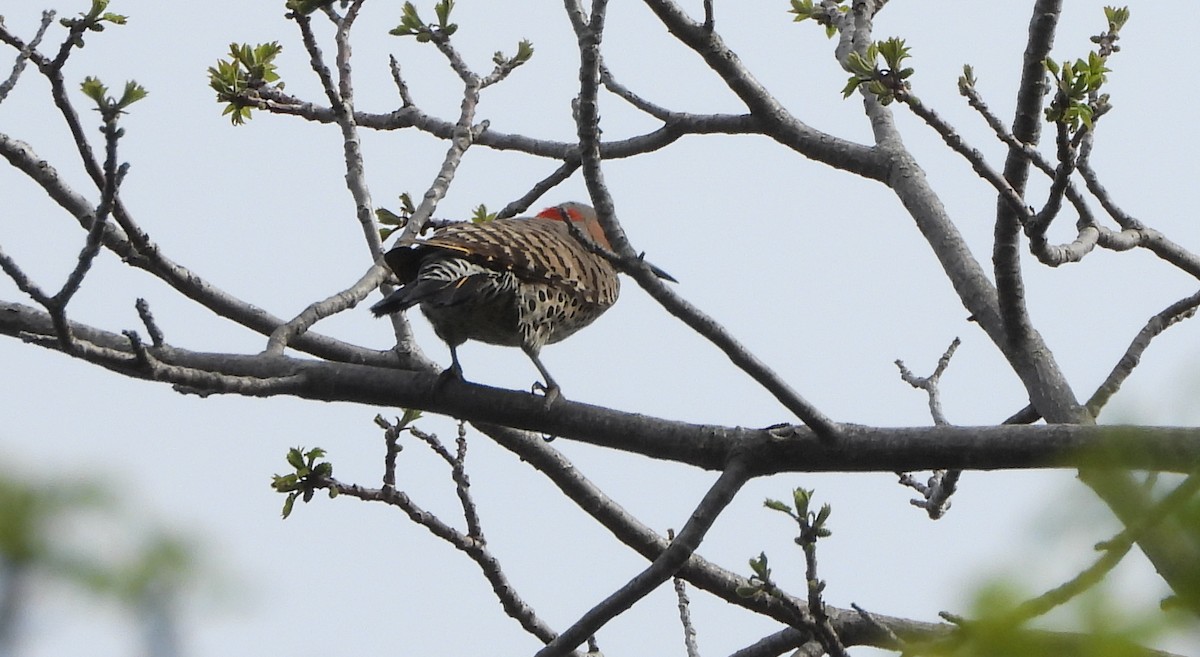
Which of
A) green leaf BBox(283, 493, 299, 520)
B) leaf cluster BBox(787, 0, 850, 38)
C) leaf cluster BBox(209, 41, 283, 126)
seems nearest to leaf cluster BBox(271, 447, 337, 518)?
green leaf BBox(283, 493, 299, 520)

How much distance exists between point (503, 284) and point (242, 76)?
137cm

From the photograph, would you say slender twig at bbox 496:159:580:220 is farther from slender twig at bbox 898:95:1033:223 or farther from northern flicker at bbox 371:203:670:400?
slender twig at bbox 898:95:1033:223

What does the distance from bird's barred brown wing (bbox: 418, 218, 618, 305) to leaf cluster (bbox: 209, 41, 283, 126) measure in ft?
3.25

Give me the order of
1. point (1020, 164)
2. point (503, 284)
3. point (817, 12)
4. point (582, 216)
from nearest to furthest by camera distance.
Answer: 1. point (1020, 164)
2. point (503, 284)
3. point (817, 12)
4. point (582, 216)

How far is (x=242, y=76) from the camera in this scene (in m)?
5.25

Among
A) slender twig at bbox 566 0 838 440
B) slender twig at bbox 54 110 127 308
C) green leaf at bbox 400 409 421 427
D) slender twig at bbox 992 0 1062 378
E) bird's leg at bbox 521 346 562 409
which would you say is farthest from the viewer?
green leaf at bbox 400 409 421 427

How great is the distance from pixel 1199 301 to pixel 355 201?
302 centimetres

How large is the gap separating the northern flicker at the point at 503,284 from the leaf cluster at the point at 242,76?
3.22ft

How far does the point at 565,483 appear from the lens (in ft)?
14.8

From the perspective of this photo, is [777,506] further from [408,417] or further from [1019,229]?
[408,417]

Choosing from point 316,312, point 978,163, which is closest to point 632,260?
point 978,163

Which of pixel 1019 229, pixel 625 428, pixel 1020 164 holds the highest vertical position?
pixel 1020 164

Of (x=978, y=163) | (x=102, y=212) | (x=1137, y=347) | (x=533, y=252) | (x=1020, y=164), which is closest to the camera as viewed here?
(x=102, y=212)

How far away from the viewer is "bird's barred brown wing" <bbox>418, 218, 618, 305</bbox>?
504cm
